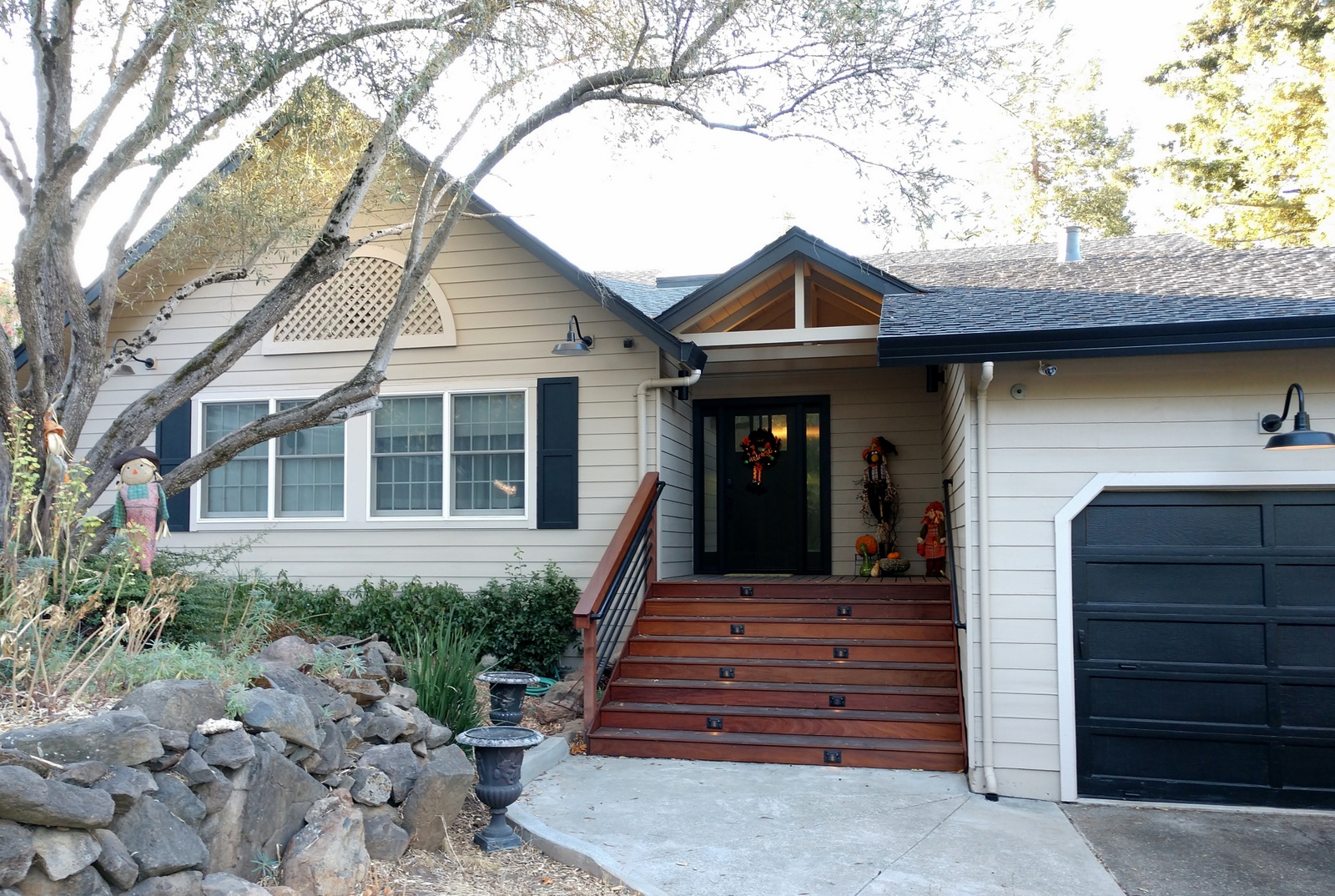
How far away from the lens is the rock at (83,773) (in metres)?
3.23

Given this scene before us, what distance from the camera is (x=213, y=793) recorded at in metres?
3.74

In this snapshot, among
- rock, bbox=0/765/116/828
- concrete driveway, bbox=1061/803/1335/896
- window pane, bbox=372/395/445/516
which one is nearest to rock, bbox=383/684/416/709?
rock, bbox=0/765/116/828

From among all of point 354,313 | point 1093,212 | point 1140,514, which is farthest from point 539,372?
point 1093,212

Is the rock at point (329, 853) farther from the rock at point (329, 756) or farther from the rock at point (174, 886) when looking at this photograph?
the rock at point (174, 886)

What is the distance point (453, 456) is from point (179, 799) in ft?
18.0

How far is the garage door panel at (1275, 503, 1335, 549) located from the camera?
18.9ft

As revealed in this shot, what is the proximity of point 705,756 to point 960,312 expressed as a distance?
334 centimetres

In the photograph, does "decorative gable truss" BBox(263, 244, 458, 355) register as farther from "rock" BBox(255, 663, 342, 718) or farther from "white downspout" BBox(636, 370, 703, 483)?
"rock" BBox(255, 663, 342, 718)

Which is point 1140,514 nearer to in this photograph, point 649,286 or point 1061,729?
point 1061,729

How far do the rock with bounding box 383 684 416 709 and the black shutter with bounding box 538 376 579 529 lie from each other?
3.22 metres

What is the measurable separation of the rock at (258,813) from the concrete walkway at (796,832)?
127 cm

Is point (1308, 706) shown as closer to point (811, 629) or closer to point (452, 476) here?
point (811, 629)

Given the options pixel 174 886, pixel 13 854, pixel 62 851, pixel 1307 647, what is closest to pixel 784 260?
pixel 1307 647

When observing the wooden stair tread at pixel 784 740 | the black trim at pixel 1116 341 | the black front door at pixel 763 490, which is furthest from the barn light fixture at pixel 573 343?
the wooden stair tread at pixel 784 740
